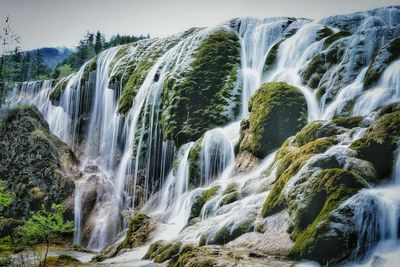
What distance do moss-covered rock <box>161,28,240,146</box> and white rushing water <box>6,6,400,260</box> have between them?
75 cm

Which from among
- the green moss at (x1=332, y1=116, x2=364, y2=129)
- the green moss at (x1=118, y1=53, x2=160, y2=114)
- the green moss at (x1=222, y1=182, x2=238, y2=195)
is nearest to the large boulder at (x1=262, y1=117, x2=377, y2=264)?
the green moss at (x1=332, y1=116, x2=364, y2=129)

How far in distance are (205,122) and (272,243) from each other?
16.0 meters

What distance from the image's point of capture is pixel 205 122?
90.4ft

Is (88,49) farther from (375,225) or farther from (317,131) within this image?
(375,225)

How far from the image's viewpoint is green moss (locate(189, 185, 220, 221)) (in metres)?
19.5

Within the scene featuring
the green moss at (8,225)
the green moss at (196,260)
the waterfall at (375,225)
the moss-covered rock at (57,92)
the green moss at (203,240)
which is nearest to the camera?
the waterfall at (375,225)

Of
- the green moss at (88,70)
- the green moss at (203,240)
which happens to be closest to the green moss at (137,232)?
the green moss at (203,240)

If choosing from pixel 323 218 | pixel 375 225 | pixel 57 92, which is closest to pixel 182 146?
pixel 323 218

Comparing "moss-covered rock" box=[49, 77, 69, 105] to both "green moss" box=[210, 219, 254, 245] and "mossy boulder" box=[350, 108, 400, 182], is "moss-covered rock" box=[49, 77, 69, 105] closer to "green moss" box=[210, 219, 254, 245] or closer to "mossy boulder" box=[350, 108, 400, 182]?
"green moss" box=[210, 219, 254, 245]

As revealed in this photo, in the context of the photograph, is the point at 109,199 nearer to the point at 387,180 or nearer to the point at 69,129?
the point at 69,129

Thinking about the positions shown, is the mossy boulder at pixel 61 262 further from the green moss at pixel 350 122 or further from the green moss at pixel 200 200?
the green moss at pixel 350 122

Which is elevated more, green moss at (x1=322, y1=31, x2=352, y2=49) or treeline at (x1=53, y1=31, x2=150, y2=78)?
treeline at (x1=53, y1=31, x2=150, y2=78)

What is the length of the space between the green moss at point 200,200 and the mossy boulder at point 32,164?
41.2 ft

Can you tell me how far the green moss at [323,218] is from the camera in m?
10.5
